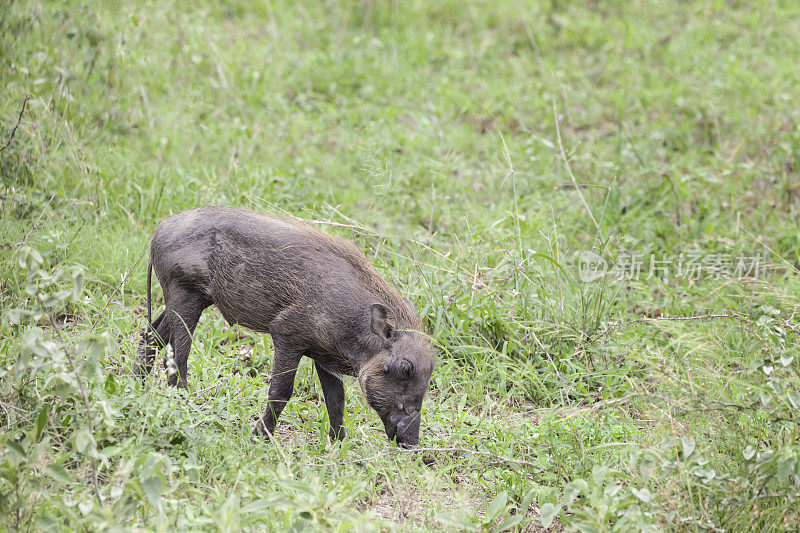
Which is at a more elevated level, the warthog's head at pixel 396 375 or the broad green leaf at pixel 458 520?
the warthog's head at pixel 396 375

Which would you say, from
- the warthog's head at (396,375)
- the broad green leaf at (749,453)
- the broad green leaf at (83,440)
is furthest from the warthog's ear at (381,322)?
the broad green leaf at (749,453)

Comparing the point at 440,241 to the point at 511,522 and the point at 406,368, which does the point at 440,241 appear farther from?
the point at 511,522

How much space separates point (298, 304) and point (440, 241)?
2.29 m

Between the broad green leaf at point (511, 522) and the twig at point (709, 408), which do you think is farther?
the twig at point (709, 408)

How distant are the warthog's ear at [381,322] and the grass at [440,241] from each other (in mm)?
616

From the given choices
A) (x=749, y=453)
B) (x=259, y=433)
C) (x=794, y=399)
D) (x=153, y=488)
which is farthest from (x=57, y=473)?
(x=794, y=399)

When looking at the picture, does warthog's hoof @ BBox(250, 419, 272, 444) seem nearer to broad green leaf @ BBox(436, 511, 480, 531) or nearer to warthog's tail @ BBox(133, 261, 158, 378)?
warthog's tail @ BBox(133, 261, 158, 378)

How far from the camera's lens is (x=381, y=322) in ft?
12.5

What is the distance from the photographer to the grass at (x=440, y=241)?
3512 mm

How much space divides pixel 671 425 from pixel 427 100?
5.21m

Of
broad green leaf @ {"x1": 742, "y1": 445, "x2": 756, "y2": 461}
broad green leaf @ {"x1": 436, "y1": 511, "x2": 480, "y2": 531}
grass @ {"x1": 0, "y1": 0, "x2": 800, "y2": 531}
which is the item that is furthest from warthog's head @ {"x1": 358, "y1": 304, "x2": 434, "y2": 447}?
broad green leaf @ {"x1": 742, "y1": 445, "x2": 756, "y2": 461}

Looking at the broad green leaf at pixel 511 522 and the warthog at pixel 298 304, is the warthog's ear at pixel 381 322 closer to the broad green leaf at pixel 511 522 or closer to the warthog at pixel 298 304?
the warthog at pixel 298 304

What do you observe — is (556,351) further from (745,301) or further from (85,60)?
(85,60)

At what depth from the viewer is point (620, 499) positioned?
3572 mm
